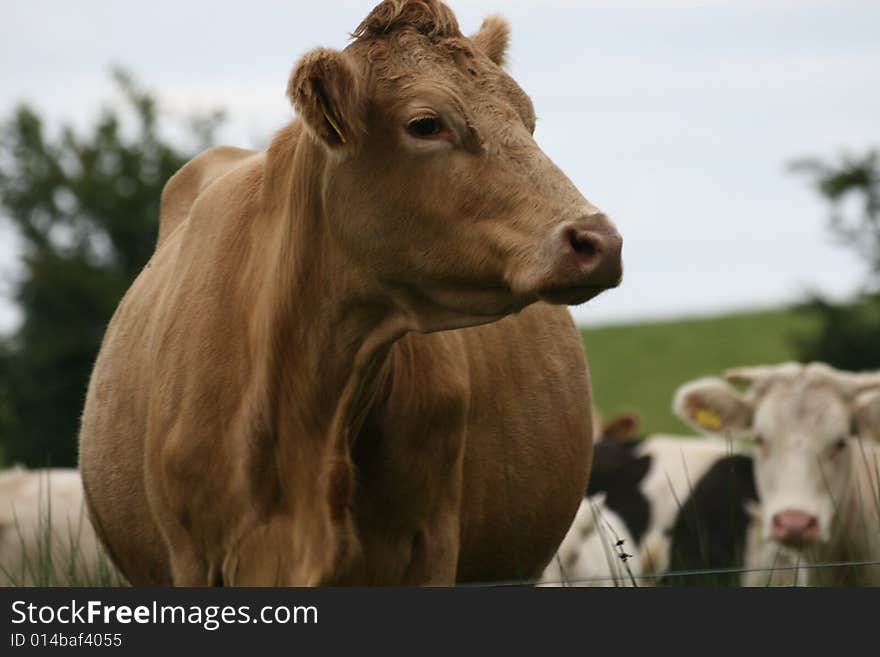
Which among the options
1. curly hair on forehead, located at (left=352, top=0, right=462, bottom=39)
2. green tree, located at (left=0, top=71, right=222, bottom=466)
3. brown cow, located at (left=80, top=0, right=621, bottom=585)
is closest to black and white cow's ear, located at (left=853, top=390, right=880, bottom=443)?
brown cow, located at (left=80, top=0, right=621, bottom=585)

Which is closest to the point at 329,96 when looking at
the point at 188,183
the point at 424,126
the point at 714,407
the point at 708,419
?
the point at 424,126

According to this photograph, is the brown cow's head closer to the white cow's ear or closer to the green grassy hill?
the white cow's ear

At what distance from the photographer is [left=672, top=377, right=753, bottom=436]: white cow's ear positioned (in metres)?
9.63

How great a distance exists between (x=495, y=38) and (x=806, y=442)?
500cm

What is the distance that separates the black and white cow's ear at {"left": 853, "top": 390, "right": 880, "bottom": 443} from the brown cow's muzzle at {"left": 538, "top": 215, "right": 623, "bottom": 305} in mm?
5744

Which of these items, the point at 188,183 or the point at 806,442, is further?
the point at 806,442

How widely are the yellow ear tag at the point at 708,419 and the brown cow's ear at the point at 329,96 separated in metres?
6.38

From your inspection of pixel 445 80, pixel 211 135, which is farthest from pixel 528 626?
pixel 211 135

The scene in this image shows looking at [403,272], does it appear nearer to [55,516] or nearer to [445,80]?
[445,80]

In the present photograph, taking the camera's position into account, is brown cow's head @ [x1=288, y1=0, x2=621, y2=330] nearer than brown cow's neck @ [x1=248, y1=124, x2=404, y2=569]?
Yes

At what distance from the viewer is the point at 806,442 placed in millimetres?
8711

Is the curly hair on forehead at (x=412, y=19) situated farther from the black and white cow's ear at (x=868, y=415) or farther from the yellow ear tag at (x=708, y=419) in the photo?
the yellow ear tag at (x=708, y=419)

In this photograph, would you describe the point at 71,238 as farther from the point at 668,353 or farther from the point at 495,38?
the point at 495,38

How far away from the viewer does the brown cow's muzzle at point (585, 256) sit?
11.3ft
